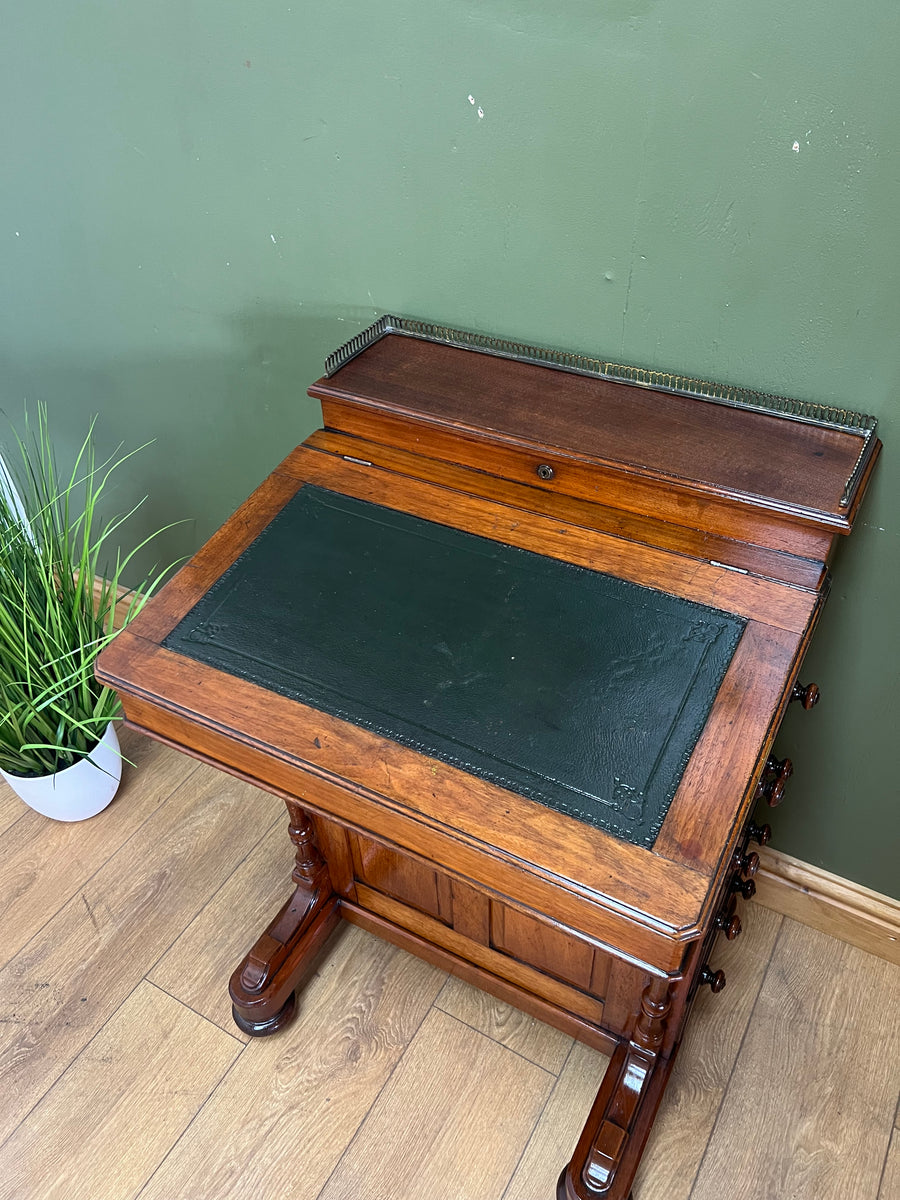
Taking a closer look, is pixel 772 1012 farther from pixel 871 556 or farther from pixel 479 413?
pixel 479 413

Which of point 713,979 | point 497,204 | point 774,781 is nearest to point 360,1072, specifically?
point 713,979

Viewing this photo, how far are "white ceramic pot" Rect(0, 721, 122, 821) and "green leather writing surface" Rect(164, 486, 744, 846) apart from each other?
35.8 inches

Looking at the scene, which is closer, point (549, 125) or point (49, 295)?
point (549, 125)

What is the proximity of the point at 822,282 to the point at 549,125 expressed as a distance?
1.26ft

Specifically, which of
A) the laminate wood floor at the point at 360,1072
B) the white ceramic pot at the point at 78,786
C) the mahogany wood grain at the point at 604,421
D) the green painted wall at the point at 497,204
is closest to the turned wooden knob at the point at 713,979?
the laminate wood floor at the point at 360,1072

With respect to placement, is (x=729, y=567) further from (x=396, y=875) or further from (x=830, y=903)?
(x=830, y=903)

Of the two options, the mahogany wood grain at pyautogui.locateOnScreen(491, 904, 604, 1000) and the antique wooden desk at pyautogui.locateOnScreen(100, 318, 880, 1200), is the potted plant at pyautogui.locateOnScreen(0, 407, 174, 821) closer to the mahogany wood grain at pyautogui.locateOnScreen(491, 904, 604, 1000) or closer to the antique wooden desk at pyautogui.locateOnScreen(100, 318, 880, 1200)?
the antique wooden desk at pyautogui.locateOnScreen(100, 318, 880, 1200)

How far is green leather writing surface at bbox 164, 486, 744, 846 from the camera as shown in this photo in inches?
35.3

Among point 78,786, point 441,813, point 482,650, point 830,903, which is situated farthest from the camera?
point 78,786

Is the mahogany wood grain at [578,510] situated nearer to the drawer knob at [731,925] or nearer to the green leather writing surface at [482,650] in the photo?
the green leather writing surface at [482,650]

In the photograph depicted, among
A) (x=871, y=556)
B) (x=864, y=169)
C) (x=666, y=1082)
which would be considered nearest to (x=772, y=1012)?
(x=666, y=1082)

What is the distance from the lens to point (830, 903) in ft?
5.46

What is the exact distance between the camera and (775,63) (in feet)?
3.19

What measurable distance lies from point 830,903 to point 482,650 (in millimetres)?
1054
